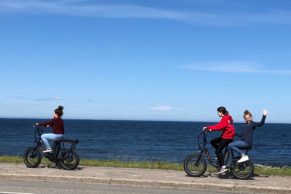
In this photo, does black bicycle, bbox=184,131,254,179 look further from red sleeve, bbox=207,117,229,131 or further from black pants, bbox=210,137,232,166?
red sleeve, bbox=207,117,229,131

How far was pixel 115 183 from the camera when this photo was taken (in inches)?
480

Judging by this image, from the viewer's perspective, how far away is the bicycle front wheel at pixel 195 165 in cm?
1322

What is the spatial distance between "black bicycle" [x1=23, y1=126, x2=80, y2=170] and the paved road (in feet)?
6.39

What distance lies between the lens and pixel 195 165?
13.3 metres

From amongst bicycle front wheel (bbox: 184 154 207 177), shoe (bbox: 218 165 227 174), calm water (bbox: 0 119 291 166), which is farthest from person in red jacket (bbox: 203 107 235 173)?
calm water (bbox: 0 119 291 166)

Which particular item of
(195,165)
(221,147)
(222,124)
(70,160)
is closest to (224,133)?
(222,124)

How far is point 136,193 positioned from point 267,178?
406cm

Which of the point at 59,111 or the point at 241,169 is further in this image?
the point at 59,111

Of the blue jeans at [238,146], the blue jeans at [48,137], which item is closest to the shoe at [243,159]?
the blue jeans at [238,146]

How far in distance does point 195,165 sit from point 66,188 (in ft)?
12.3

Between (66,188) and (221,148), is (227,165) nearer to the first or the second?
(221,148)

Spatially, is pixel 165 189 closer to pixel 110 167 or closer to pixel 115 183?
pixel 115 183

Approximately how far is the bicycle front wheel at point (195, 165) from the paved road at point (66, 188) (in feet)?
5.98

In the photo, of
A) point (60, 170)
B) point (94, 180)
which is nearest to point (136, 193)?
point (94, 180)
